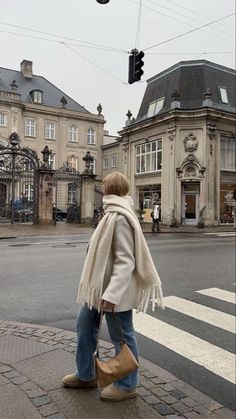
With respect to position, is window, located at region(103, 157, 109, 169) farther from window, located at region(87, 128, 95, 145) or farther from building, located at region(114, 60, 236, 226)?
building, located at region(114, 60, 236, 226)

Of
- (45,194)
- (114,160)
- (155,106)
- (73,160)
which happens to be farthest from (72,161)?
(45,194)

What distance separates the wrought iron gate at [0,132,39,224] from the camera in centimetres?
2762

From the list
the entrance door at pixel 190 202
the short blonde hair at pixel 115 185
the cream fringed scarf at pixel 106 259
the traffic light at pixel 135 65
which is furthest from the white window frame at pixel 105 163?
the cream fringed scarf at pixel 106 259

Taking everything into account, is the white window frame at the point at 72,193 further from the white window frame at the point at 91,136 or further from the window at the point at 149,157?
the white window frame at the point at 91,136

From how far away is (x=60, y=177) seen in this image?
100ft

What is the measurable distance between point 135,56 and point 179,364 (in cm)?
1102

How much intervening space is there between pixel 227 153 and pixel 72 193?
1385cm

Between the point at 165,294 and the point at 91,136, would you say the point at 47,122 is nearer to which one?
the point at 165,294

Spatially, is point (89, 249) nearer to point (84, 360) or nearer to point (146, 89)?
point (84, 360)

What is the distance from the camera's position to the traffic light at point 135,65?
1341 cm

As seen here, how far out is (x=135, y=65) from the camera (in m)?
13.5

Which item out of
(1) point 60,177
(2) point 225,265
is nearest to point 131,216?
(2) point 225,265

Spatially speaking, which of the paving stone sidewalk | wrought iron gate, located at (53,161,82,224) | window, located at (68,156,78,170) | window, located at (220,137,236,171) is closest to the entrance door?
window, located at (220,137,236,171)

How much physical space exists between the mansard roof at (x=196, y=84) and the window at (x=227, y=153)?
265 centimetres
